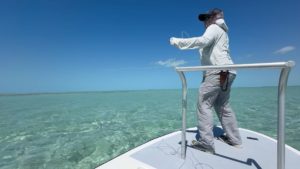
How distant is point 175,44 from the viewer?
1369mm

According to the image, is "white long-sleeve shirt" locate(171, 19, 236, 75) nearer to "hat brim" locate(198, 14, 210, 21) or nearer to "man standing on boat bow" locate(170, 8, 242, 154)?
A: "man standing on boat bow" locate(170, 8, 242, 154)

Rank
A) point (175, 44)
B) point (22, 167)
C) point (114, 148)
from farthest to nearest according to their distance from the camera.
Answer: point (114, 148), point (22, 167), point (175, 44)

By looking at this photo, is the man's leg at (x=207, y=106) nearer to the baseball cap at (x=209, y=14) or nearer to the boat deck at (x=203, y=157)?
the boat deck at (x=203, y=157)

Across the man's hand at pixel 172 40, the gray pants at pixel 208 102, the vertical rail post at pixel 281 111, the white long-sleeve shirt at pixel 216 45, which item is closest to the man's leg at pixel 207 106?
the gray pants at pixel 208 102

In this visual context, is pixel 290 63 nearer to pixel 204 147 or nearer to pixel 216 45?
pixel 216 45

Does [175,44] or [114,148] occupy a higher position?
[175,44]

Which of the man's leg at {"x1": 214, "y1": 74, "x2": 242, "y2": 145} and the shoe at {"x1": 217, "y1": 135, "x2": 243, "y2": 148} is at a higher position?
the man's leg at {"x1": 214, "y1": 74, "x2": 242, "y2": 145}

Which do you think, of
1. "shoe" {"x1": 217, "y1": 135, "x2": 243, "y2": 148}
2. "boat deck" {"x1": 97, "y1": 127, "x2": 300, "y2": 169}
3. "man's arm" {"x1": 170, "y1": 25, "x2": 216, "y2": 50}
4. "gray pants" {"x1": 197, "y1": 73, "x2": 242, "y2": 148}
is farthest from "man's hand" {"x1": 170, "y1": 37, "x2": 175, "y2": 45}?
"shoe" {"x1": 217, "y1": 135, "x2": 243, "y2": 148}

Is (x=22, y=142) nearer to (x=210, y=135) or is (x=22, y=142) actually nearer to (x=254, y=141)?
(x=210, y=135)

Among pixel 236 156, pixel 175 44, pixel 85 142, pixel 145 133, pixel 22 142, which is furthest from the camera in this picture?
pixel 145 133

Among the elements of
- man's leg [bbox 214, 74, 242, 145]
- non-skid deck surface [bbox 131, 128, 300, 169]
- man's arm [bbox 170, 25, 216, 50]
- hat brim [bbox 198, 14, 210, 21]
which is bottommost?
non-skid deck surface [bbox 131, 128, 300, 169]

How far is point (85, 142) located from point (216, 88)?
3.44 meters

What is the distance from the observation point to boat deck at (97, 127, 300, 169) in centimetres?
128

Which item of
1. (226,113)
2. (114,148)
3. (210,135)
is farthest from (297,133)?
(114,148)
